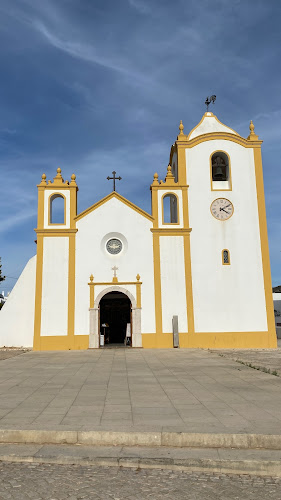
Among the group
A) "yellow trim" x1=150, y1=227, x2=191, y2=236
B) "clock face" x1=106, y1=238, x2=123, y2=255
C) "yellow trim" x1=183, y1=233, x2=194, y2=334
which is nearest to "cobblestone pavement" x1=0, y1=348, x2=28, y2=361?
"clock face" x1=106, y1=238, x2=123, y2=255

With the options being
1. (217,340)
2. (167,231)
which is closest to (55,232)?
(167,231)

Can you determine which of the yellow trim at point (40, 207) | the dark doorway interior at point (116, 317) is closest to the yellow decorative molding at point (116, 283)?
the yellow trim at point (40, 207)

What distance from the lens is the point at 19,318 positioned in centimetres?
2003

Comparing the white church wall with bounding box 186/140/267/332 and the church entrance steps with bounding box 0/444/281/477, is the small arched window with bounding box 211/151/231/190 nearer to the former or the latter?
the white church wall with bounding box 186/140/267/332

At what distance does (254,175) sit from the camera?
20.7m

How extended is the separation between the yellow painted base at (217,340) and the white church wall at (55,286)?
3.96 m

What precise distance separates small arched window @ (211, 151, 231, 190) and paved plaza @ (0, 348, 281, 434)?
37.4ft

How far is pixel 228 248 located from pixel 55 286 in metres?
8.51

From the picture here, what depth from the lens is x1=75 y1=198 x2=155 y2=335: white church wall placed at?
18844 millimetres

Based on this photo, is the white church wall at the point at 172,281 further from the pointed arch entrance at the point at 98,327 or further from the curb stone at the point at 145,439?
the curb stone at the point at 145,439

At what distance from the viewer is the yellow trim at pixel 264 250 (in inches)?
752

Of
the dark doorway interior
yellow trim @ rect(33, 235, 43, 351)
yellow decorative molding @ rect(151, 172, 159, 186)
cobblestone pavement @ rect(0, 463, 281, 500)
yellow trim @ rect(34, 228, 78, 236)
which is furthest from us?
the dark doorway interior

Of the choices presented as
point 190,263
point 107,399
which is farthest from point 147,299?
point 107,399

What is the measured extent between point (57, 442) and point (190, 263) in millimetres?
14942
